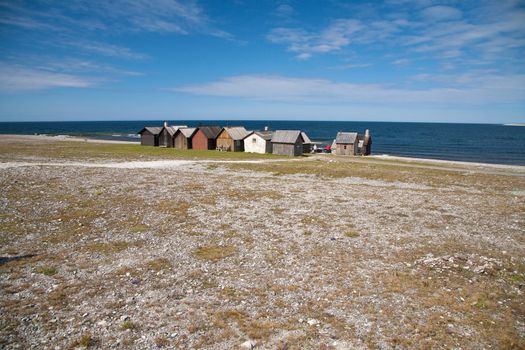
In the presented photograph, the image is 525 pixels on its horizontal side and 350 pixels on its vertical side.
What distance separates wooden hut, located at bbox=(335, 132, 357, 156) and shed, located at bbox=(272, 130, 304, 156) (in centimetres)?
1337

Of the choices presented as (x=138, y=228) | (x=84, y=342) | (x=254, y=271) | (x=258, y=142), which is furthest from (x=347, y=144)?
(x=84, y=342)

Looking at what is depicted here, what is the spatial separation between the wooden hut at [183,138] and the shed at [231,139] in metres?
8.43

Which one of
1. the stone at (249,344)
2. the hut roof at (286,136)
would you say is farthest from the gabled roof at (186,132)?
the stone at (249,344)

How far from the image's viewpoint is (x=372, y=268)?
51.3 feet

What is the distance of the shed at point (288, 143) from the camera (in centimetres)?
7403

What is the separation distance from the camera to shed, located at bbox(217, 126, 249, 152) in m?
80.1

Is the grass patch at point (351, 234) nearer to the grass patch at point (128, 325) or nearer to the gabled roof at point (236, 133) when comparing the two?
the grass patch at point (128, 325)

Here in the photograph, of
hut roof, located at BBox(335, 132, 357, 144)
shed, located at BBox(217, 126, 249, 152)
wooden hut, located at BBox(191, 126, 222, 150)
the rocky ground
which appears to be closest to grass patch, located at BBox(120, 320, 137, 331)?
the rocky ground

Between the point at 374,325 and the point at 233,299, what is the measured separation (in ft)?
16.7

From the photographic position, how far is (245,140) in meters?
80.8

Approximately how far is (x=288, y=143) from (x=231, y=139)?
14.6 metres

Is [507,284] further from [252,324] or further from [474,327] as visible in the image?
[252,324]

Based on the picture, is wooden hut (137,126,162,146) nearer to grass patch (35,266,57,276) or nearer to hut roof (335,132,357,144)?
hut roof (335,132,357,144)

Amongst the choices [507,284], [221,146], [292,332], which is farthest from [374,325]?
[221,146]
